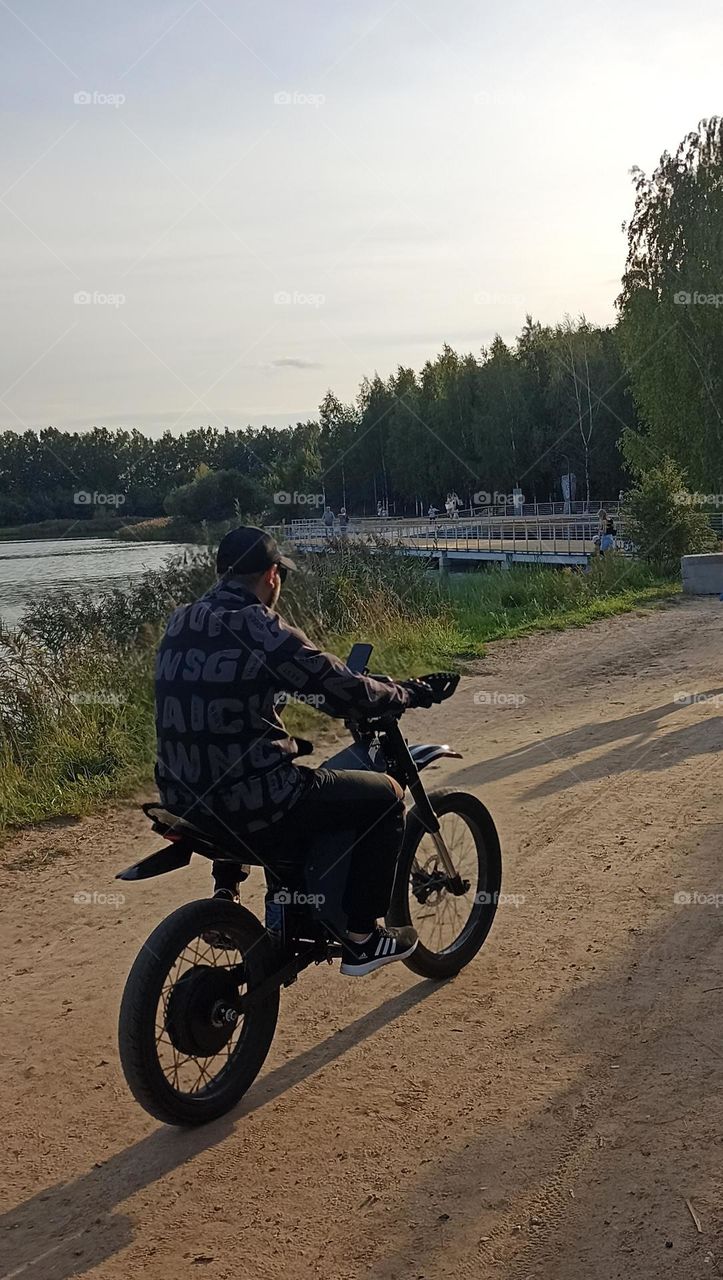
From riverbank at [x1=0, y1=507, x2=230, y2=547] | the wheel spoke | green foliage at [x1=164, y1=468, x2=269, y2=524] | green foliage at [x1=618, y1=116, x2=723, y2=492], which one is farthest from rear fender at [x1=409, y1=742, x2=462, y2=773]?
riverbank at [x1=0, y1=507, x2=230, y2=547]

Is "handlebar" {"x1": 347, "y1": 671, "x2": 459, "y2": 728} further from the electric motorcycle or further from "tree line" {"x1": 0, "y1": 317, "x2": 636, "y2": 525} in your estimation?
"tree line" {"x1": 0, "y1": 317, "x2": 636, "y2": 525}

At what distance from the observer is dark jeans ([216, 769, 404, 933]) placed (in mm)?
3557

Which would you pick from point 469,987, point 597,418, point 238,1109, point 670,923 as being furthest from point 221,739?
point 597,418

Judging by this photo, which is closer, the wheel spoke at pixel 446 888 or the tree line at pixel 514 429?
the wheel spoke at pixel 446 888

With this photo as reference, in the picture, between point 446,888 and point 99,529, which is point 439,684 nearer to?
point 446,888

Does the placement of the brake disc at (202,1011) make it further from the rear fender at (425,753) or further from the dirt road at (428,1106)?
the rear fender at (425,753)

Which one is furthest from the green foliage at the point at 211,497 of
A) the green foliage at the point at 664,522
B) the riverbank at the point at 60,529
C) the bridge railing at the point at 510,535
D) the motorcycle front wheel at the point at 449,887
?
the motorcycle front wheel at the point at 449,887

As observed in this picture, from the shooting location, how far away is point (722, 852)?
5582 mm

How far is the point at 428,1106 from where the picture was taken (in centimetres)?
346

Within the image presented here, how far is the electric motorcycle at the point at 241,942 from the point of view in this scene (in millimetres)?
3250

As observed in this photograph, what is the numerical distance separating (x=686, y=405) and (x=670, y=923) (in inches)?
1305

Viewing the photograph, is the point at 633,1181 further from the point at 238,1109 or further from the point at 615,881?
the point at 615,881

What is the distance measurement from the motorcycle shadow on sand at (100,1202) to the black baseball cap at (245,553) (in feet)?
5.77

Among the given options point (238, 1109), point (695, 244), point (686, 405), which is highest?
point (695, 244)
